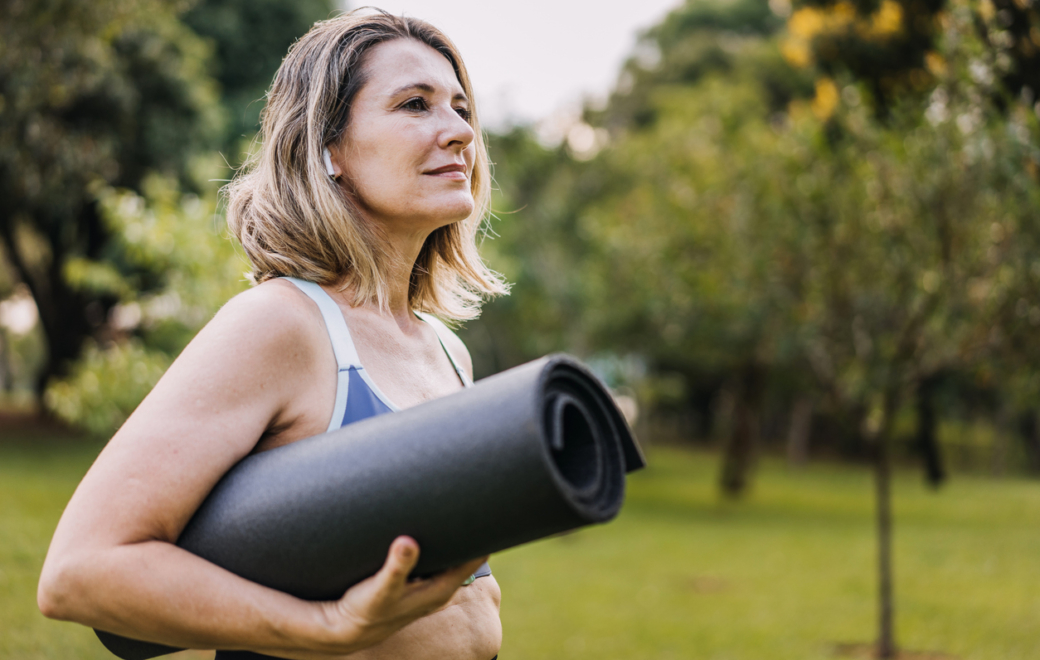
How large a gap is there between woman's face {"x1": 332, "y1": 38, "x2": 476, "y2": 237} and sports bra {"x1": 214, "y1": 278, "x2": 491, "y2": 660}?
236mm

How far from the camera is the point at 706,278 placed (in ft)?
38.3

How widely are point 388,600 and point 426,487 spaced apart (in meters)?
0.15

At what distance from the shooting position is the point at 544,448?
1.01 meters

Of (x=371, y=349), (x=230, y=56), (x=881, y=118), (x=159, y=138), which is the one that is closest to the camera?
(x=371, y=349)

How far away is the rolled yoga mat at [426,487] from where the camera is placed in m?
1.03

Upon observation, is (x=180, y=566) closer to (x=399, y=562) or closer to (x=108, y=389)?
(x=399, y=562)

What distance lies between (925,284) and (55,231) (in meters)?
17.6

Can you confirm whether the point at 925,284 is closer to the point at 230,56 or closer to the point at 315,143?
the point at 315,143

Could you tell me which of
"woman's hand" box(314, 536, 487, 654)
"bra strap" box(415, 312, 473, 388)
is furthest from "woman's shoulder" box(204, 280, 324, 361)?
"bra strap" box(415, 312, 473, 388)

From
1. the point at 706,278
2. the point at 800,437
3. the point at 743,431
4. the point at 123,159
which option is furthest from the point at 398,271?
the point at 800,437

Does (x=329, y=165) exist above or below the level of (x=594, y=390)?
above

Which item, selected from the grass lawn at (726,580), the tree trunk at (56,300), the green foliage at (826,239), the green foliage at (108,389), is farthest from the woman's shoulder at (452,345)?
the tree trunk at (56,300)

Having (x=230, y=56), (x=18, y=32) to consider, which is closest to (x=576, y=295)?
(x=230, y=56)

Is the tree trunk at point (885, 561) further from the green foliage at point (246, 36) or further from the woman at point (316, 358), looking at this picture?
the green foliage at point (246, 36)
